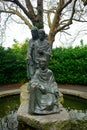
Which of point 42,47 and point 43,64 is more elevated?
point 42,47

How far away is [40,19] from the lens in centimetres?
1756

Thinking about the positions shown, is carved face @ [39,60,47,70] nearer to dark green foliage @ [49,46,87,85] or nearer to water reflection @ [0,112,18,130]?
water reflection @ [0,112,18,130]

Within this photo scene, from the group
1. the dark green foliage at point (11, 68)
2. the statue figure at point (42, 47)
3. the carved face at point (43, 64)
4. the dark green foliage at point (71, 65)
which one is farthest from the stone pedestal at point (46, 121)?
the dark green foliage at point (11, 68)

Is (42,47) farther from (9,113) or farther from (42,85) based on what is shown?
(9,113)

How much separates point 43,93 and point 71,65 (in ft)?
28.7

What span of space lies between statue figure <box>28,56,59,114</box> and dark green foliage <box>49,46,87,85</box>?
8.02 metres

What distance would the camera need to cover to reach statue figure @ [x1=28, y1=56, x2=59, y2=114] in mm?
Result: 7758

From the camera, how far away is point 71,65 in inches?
653

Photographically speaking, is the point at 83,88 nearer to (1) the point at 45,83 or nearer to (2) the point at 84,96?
(2) the point at 84,96

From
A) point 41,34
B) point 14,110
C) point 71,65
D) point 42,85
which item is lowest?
point 14,110

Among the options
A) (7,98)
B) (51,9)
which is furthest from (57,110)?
(51,9)

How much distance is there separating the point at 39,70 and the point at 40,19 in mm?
9818

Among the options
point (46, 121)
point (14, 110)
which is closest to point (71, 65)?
point (14, 110)

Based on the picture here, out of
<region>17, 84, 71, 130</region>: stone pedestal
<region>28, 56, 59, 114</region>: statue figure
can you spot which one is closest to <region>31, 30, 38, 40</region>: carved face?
<region>28, 56, 59, 114</region>: statue figure
